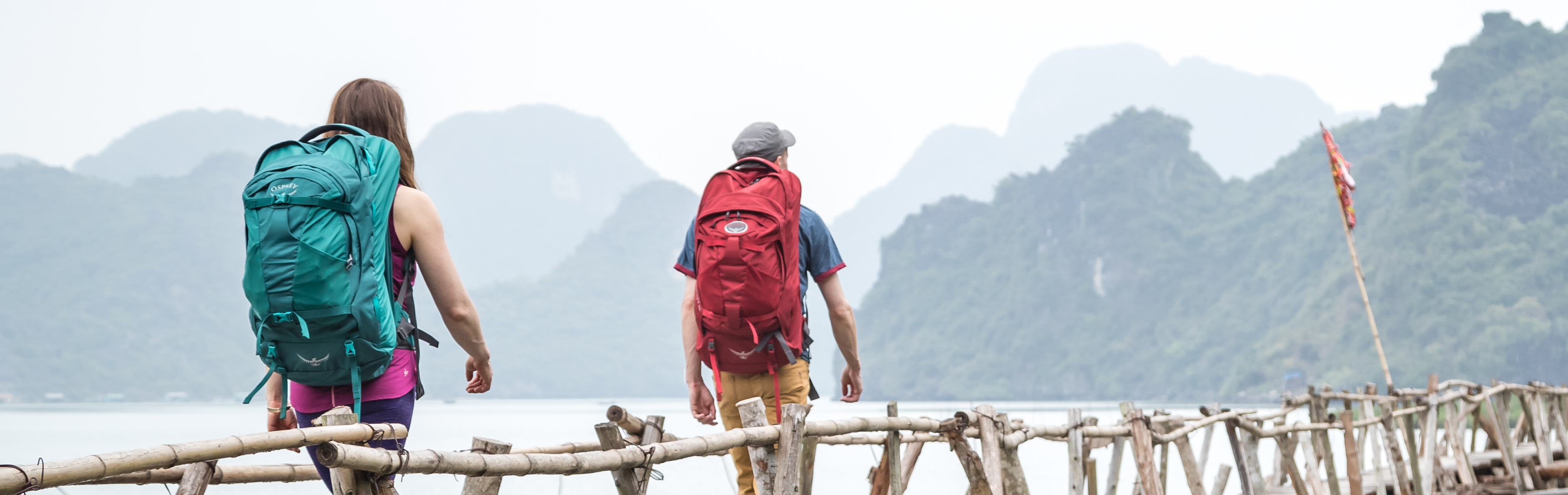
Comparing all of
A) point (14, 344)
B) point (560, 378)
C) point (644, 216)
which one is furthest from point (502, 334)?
point (14, 344)

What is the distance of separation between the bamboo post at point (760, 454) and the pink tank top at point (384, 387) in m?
0.84

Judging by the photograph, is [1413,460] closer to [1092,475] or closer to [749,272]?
[1092,475]

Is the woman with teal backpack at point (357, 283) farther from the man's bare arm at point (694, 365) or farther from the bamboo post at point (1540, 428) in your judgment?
the bamboo post at point (1540, 428)

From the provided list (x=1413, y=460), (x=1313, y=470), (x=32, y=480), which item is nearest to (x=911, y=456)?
(x=1313, y=470)

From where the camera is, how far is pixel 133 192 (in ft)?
384

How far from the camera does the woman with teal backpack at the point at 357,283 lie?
7.29ft

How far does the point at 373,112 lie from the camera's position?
268 centimetres

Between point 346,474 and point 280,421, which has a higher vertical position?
point 280,421

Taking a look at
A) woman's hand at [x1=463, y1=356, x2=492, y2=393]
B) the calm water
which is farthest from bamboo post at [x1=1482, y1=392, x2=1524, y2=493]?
woman's hand at [x1=463, y1=356, x2=492, y2=393]

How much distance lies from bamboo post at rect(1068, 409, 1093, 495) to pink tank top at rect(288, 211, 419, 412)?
9.60 feet

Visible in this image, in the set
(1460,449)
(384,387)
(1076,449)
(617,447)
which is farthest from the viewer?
(1460,449)

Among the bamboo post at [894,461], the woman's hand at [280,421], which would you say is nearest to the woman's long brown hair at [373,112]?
the woman's hand at [280,421]

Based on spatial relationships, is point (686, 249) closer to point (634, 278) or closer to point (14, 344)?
point (14, 344)

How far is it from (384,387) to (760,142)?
169 centimetres
